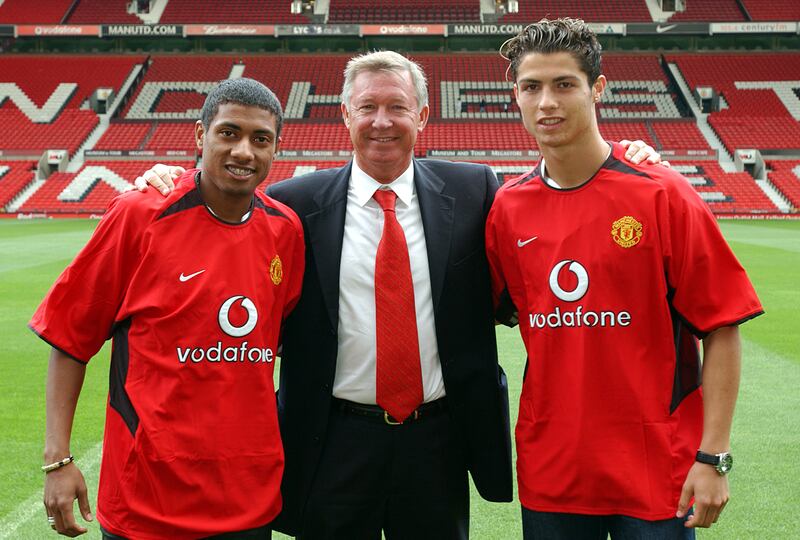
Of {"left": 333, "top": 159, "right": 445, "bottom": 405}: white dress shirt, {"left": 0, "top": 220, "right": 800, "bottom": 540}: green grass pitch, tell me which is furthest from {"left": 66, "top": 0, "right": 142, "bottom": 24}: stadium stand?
{"left": 333, "top": 159, "right": 445, "bottom": 405}: white dress shirt

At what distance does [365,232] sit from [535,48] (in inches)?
34.0

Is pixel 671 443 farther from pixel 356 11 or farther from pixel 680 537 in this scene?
pixel 356 11

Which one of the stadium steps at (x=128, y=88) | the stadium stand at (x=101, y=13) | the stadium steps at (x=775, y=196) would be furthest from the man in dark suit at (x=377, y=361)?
the stadium stand at (x=101, y=13)

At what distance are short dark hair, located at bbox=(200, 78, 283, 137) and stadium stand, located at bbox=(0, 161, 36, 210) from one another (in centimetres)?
3239

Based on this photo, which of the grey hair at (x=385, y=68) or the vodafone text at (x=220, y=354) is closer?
the vodafone text at (x=220, y=354)

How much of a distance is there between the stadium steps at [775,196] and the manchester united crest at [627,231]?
102ft

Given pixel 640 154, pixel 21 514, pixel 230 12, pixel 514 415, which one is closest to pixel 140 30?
pixel 230 12

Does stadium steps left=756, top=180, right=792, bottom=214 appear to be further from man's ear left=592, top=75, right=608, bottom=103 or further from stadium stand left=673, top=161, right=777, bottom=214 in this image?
man's ear left=592, top=75, right=608, bottom=103

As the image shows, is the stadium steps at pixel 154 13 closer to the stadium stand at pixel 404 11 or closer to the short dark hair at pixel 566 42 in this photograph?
the stadium stand at pixel 404 11

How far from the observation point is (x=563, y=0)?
1667 inches

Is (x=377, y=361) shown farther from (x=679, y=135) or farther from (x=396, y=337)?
(x=679, y=135)

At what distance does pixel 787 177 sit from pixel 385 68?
34376 millimetres

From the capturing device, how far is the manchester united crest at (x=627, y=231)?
2.41 meters

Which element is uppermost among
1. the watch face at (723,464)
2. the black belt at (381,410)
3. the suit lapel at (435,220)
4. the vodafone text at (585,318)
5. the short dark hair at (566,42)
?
the short dark hair at (566,42)
